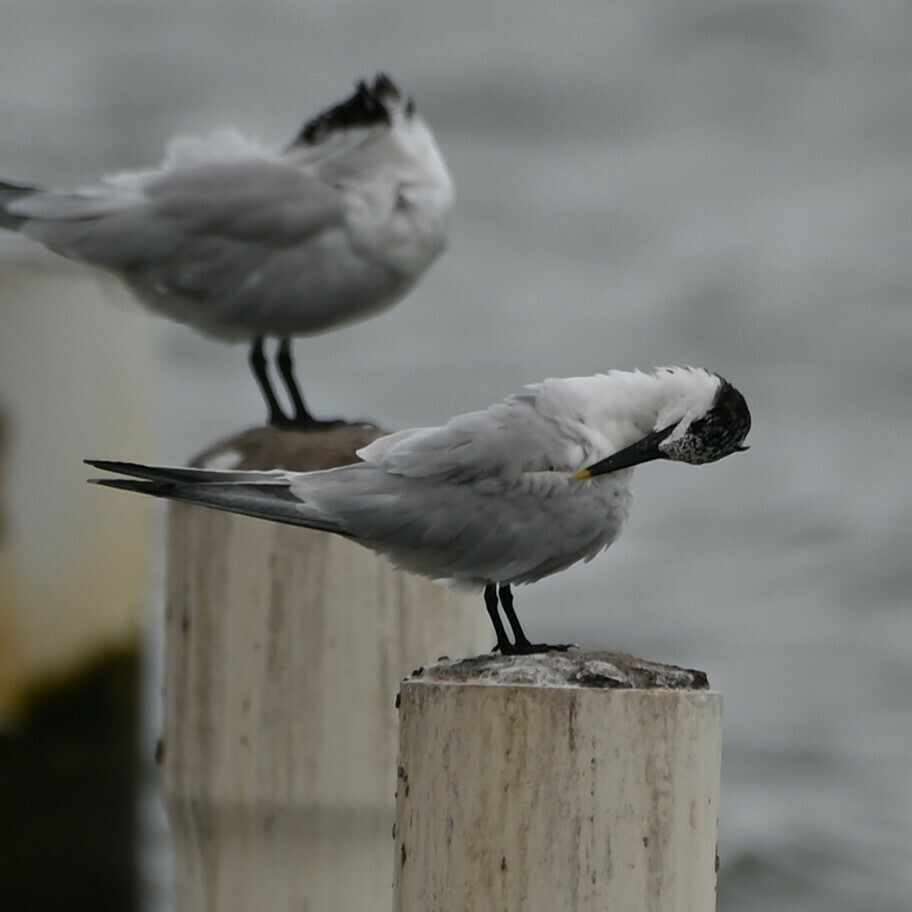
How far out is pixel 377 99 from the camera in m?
6.00

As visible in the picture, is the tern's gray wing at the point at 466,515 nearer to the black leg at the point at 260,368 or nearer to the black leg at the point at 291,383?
the black leg at the point at 291,383

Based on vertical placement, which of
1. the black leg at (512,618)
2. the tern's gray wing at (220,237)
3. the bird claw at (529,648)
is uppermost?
the tern's gray wing at (220,237)

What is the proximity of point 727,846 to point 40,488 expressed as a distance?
656 centimetres

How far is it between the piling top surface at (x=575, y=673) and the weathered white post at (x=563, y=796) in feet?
0.05

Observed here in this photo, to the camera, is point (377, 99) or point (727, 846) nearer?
point (377, 99)

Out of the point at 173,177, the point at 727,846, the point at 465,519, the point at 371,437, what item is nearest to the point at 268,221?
the point at 173,177

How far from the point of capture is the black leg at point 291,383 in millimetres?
5591

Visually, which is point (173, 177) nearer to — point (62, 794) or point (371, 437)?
point (371, 437)

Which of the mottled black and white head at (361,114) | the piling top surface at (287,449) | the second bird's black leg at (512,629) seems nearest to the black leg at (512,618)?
the second bird's black leg at (512,629)

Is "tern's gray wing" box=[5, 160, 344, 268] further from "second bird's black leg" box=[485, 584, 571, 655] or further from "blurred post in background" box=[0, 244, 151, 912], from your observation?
"second bird's black leg" box=[485, 584, 571, 655]

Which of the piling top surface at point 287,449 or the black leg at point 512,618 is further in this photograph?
the piling top surface at point 287,449

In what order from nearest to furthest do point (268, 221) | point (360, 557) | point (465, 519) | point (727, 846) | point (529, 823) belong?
point (529, 823)
point (465, 519)
point (360, 557)
point (268, 221)
point (727, 846)

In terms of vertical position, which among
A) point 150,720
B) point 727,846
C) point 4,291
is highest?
point 4,291

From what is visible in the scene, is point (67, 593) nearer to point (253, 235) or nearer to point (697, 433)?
point (253, 235)
